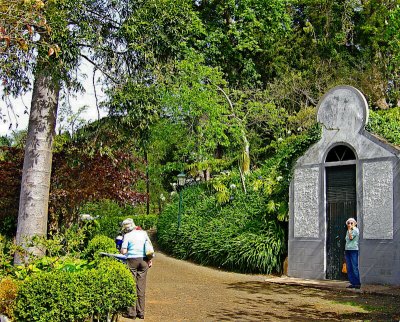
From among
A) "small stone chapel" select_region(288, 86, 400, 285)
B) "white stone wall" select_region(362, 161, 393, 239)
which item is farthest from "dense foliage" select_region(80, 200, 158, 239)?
"white stone wall" select_region(362, 161, 393, 239)

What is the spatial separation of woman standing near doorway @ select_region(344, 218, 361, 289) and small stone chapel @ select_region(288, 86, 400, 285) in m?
0.61

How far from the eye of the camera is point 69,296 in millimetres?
6215

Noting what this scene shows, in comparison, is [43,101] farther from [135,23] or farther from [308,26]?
[308,26]

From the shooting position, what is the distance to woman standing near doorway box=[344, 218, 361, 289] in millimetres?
11547

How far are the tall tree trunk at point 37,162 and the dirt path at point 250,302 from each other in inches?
108

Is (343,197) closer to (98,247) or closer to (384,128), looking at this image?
(384,128)

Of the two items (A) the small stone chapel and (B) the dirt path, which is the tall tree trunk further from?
(A) the small stone chapel

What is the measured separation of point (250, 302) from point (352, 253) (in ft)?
10.5

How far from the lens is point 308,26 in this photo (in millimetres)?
27094

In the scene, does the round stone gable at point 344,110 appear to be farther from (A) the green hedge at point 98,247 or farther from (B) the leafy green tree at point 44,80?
(A) the green hedge at point 98,247

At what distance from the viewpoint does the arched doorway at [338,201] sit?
12.8 m

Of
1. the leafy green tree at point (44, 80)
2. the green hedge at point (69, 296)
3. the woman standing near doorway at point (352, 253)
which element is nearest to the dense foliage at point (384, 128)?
the woman standing near doorway at point (352, 253)

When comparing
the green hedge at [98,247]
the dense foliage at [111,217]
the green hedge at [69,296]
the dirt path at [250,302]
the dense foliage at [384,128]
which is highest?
the dense foliage at [384,128]

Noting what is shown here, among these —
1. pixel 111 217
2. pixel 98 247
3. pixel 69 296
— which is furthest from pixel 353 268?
pixel 111 217
